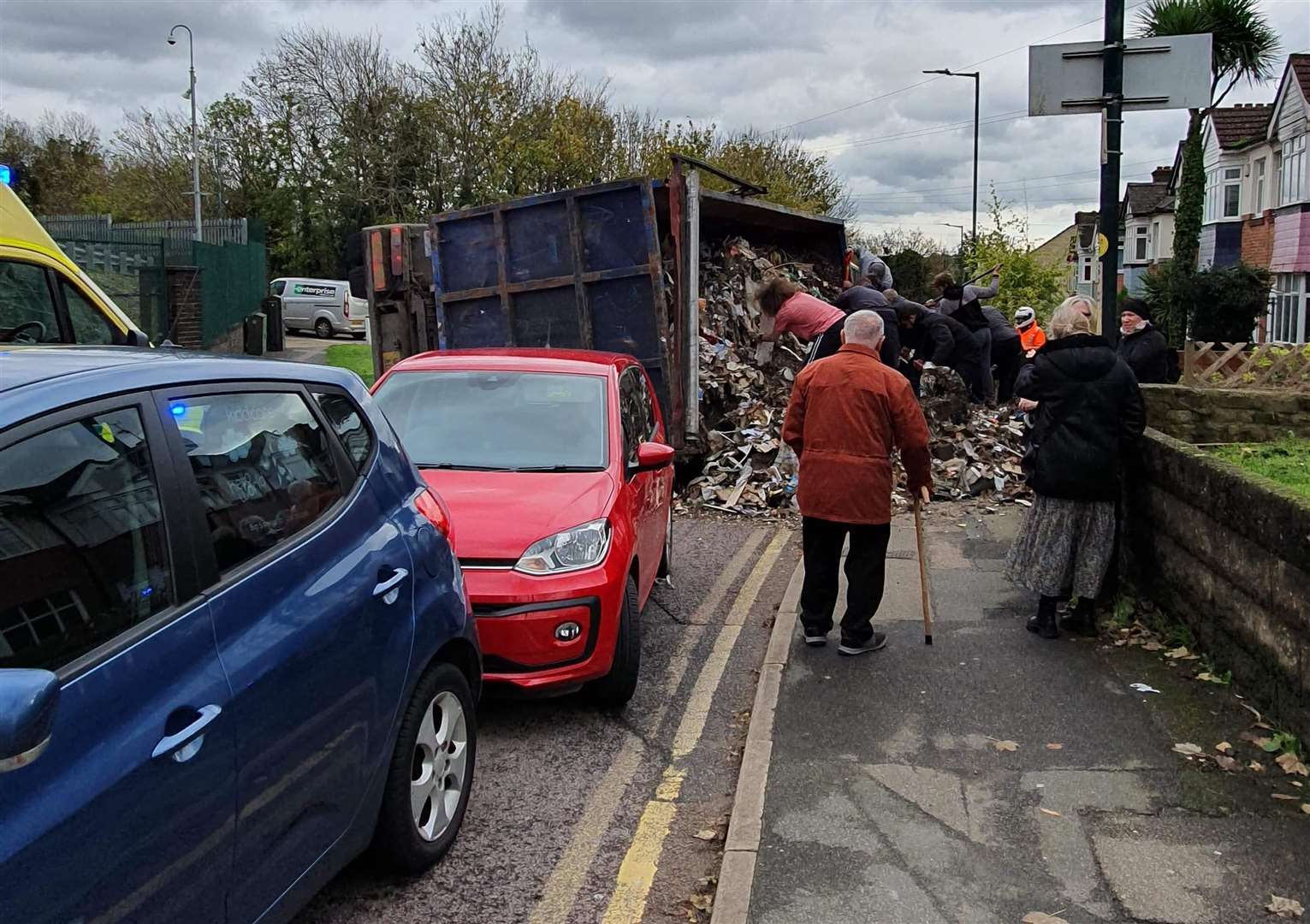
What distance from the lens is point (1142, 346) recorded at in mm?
10438

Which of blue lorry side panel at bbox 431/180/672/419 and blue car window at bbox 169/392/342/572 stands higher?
blue lorry side panel at bbox 431/180/672/419

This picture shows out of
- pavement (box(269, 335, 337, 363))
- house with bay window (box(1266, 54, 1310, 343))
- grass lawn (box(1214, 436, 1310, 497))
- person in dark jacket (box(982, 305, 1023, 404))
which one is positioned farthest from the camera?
house with bay window (box(1266, 54, 1310, 343))

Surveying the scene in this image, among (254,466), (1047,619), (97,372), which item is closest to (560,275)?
(1047,619)

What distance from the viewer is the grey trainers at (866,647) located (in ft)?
21.2

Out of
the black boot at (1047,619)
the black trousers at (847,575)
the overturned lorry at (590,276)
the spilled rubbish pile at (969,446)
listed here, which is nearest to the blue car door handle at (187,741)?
the black trousers at (847,575)

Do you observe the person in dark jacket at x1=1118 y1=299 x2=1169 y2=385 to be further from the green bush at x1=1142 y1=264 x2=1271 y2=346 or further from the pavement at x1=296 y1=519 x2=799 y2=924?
the green bush at x1=1142 y1=264 x2=1271 y2=346

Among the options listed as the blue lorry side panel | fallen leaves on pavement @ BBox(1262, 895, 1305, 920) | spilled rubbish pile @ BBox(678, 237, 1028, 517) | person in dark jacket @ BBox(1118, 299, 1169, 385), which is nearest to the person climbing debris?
spilled rubbish pile @ BBox(678, 237, 1028, 517)

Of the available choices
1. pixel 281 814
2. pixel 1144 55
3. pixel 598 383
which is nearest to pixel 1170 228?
pixel 1144 55

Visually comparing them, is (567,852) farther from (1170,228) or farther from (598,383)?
(1170,228)

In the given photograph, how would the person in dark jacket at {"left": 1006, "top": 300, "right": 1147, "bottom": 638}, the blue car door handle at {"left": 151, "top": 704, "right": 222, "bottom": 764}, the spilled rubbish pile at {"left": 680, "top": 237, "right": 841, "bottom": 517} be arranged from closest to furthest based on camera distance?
the blue car door handle at {"left": 151, "top": 704, "right": 222, "bottom": 764} < the person in dark jacket at {"left": 1006, "top": 300, "right": 1147, "bottom": 638} < the spilled rubbish pile at {"left": 680, "top": 237, "right": 841, "bottom": 517}

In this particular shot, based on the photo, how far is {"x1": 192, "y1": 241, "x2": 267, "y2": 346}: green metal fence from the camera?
23609mm

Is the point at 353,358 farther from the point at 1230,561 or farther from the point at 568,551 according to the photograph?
the point at 1230,561

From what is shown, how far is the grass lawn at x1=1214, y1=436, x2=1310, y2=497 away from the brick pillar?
17477 mm

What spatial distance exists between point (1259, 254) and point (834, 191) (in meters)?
20.0
